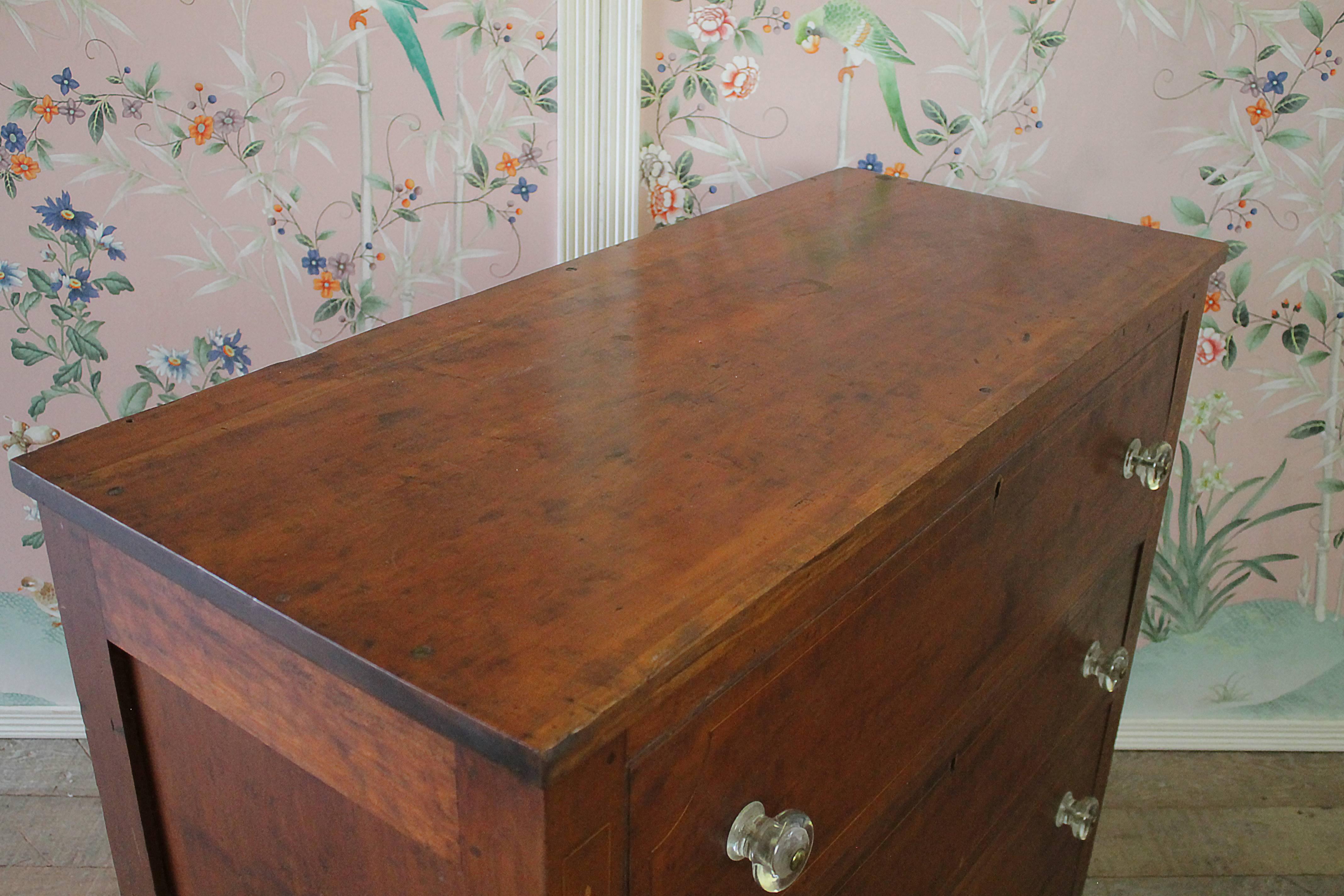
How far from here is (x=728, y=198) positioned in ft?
5.86

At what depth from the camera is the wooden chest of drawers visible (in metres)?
0.67

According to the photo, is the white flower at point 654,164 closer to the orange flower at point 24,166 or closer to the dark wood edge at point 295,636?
the orange flower at point 24,166

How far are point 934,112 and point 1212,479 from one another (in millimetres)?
793

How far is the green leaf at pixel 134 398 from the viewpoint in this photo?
1760 millimetres

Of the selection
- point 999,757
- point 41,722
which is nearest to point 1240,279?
point 999,757

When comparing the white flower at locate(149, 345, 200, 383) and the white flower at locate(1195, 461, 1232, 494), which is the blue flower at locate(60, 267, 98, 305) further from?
the white flower at locate(1195, 461, 1232, 494)

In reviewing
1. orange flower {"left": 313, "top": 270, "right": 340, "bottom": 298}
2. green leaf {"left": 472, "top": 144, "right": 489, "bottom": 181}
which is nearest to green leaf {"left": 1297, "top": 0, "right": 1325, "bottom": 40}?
green leaf {"left": 472, "top": 144, "right": 489, "bottom": 181}

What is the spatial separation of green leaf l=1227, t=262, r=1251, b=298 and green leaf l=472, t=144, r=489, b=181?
115cm

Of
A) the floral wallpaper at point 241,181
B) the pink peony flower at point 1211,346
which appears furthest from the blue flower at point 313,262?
the pink peony flower at point 1211,346

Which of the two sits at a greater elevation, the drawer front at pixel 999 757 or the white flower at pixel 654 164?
the white flower at pixel 654 164

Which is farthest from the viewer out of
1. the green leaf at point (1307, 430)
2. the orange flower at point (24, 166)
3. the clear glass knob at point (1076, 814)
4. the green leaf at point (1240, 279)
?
the green leaf at point (1307, 430)

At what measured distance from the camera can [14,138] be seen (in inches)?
62.4

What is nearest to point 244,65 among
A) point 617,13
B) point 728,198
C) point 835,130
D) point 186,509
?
point 617,13

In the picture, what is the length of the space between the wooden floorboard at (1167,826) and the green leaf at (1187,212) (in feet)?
3.23
